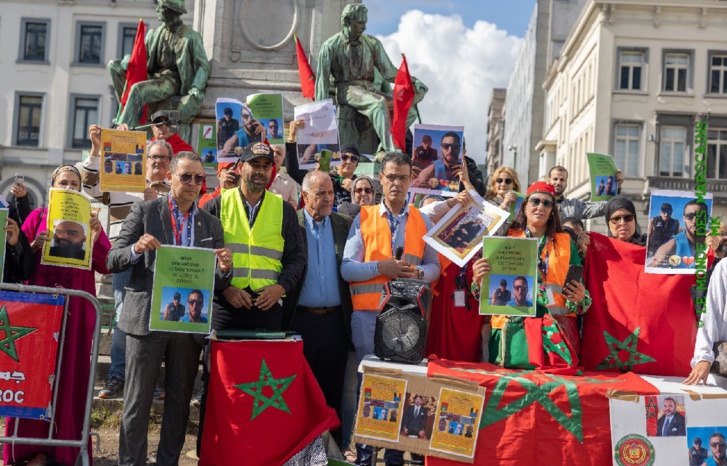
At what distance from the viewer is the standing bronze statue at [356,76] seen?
1130 cm

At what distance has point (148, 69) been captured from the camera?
11859mm

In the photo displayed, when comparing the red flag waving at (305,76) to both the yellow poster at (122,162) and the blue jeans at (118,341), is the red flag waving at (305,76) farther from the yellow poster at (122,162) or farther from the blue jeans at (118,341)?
the blue jeans at (118,341)

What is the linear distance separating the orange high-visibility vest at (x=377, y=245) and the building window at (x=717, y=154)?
41786 mm

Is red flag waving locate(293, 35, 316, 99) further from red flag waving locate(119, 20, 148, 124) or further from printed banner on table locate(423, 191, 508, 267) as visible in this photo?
printed banner on table locate(423, 191, 508, 267)

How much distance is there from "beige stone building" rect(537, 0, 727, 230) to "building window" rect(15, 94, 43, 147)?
27.0 m

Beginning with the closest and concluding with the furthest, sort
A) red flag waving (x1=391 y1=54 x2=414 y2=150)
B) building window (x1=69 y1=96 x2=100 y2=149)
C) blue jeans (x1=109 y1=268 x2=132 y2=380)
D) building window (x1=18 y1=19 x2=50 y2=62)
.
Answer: blue jeans (x1=109 y1=268 x2=132 y2=380) < red flag waving (x1=391 y1=54 x2=414 y2=150) < building window (x1=69 y1=96 x2=100 y2=149) < building window (x1=18 y1=19 x2=50 y2=62)

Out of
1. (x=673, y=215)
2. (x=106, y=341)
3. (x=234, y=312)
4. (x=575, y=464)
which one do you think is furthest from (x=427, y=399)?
(x=106, y=341)

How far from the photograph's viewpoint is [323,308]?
665 centimetres

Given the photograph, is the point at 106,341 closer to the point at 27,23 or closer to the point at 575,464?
the point at 575,464

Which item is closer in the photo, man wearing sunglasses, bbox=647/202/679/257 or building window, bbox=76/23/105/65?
man wearing sunglasses, bbox=647/202/679/257

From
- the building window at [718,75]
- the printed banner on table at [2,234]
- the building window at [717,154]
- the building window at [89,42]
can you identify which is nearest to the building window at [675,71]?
the building window at [718,75]

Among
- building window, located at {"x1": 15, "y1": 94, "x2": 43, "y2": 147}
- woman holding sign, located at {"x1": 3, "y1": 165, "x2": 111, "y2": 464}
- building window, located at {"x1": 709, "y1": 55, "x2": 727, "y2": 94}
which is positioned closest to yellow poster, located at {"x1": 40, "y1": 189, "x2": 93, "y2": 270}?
woman holding sign, located at {"x1": 3, "y1": 165, "x2": 111, "y2": 464}

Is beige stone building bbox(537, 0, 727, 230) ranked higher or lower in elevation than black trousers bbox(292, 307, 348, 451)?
higher

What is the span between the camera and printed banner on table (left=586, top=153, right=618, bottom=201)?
342 inches
